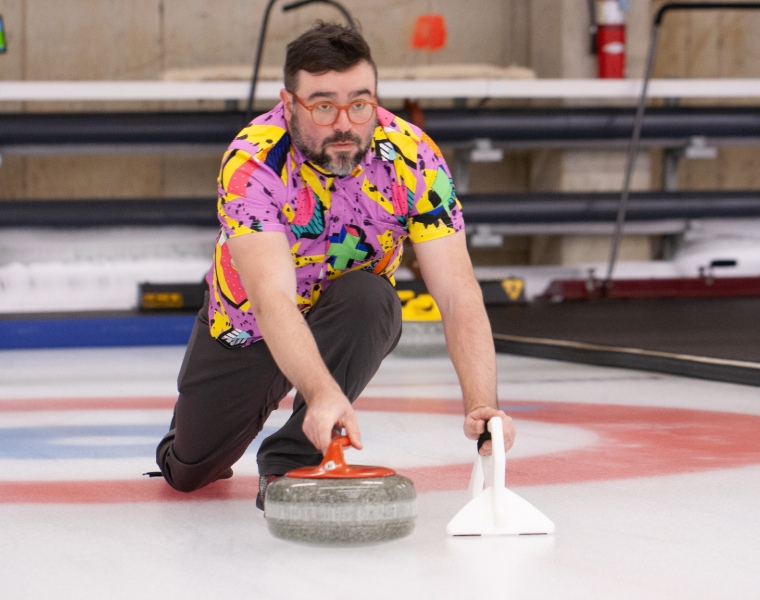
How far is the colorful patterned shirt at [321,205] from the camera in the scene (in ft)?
5.53

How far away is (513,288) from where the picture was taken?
626 cm

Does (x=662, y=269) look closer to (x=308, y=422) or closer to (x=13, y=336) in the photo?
(x=13, y=336)

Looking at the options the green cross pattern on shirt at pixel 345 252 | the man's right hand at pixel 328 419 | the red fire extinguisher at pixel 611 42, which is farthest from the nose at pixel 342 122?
the red fire extinguisher at pixel 611 42

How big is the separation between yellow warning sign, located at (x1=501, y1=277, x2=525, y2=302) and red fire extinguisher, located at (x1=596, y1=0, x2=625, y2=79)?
160 cm

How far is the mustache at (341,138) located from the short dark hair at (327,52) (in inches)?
3.7

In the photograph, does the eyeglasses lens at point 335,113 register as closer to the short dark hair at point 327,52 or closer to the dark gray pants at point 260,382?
the short dark hair at point 327,52

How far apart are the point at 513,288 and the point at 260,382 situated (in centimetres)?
449

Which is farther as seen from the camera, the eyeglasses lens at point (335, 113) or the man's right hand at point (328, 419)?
the eyeglasses lens at point (335, 113)

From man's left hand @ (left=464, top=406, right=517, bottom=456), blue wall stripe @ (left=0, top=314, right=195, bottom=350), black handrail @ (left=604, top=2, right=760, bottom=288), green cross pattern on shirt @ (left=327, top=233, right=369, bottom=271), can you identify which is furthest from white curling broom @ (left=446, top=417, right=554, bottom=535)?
black handrail @ (left=604, top=2, right=760, bottom=288)

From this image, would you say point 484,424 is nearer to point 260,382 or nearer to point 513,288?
point 260,382

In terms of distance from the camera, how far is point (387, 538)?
4.94 ft

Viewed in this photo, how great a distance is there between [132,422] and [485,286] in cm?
353

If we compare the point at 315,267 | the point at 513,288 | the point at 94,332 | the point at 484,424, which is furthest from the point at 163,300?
the point at 484,424

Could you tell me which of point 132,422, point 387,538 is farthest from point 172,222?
point 387,538
